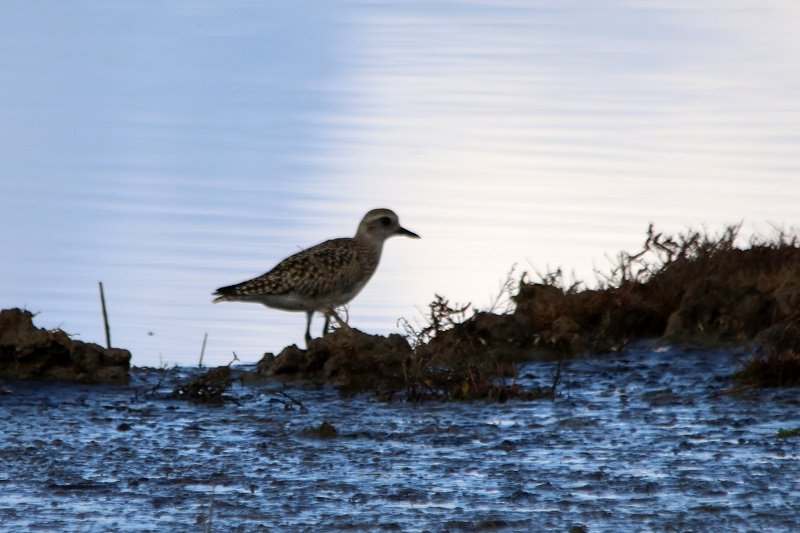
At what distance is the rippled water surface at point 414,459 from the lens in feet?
27.8

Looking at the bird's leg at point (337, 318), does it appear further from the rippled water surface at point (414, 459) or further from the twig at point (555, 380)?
the twig at point (555, 380)

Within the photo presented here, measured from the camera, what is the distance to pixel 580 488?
907cm

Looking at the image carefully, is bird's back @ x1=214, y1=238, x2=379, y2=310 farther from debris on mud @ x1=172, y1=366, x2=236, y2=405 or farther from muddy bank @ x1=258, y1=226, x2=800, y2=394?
debris on mud @ x1=172, y1=366, x2=236, y2=405

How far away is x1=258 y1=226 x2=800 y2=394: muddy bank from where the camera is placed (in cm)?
1219

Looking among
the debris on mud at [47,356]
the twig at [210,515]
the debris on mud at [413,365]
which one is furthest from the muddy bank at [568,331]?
the twig at [210,515]

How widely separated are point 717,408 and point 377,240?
5972mm

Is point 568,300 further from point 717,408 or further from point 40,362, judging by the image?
point 40,362

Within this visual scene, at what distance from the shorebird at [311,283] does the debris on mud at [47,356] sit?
2646 millimetres

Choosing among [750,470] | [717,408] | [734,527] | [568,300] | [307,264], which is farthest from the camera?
[307,264]

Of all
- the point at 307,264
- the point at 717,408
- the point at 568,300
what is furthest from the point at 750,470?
the point at 307,264

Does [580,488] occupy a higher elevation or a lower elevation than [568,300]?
lower

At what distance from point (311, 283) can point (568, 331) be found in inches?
115

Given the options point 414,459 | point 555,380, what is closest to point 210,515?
point 414,459

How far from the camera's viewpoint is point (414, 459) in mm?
9922
